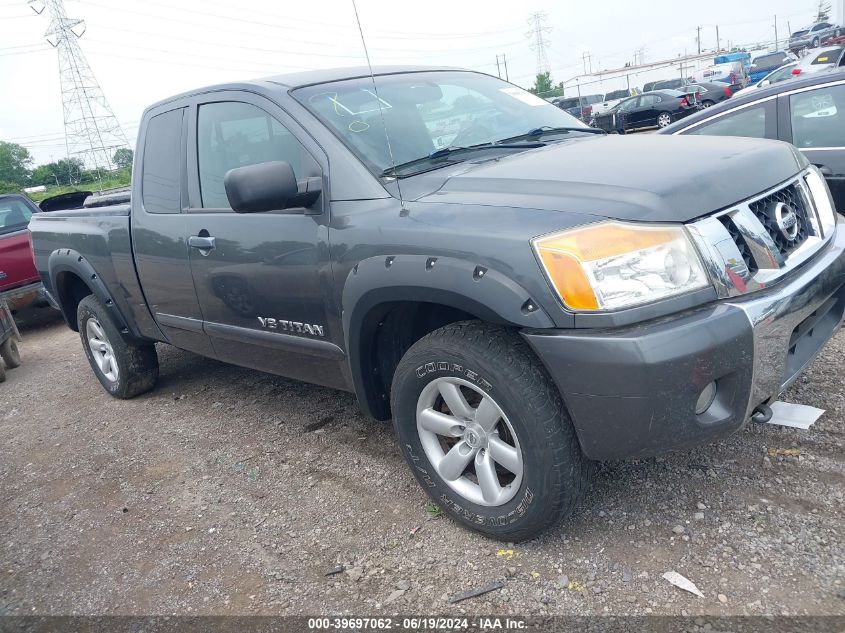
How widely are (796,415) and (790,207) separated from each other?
1.05 metres

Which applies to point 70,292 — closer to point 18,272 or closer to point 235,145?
point 235,145

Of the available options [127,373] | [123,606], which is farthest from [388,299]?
[127,373]

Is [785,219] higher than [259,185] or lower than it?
lower

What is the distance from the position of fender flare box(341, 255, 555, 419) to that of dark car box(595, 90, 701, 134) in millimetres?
20263

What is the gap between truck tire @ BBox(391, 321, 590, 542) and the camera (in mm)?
2330

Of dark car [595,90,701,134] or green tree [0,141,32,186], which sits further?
green tree [0,141,32,186]

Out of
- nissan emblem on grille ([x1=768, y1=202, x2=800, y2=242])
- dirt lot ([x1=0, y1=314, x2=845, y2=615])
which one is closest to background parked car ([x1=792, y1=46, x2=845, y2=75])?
dirt lot ([x1=0, y1=314, x2=845, y2=615])

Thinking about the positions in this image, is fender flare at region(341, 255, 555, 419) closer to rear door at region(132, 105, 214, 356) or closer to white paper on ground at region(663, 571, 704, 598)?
white paper on ground at region(663, 571, 704, 598)

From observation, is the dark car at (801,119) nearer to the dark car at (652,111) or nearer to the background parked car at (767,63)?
the dark car at (652,111)

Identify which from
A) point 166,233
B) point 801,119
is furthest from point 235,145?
point 801,119

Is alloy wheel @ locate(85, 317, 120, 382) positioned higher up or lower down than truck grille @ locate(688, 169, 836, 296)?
lower down

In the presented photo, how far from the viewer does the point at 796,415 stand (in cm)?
316

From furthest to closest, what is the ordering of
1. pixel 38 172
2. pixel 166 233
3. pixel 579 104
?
pixel 38 172
pixel 579 104
pixel 166 233

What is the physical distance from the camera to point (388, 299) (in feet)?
8.57
